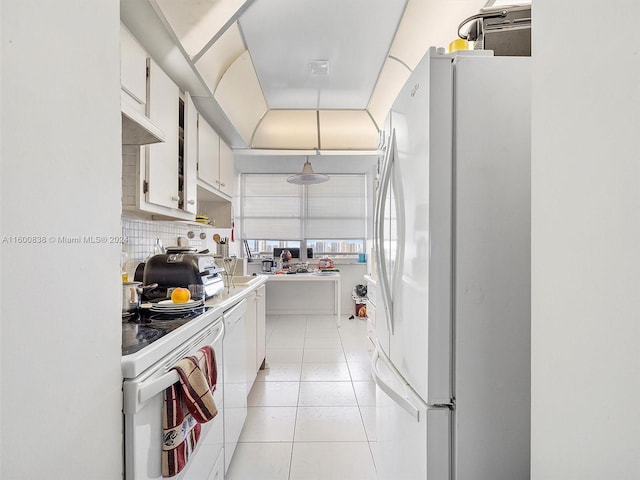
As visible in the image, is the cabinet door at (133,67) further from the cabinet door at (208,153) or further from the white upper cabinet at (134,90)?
the cabinet door at (208,153)

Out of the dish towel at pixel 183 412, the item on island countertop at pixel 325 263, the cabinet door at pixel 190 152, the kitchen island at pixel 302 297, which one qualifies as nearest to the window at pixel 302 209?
the item on island countertop at pixel 325 263

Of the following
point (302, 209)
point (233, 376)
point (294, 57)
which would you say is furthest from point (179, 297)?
point (302, 209)

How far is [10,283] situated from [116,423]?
0.46 m

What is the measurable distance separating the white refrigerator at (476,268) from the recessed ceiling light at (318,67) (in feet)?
8.03

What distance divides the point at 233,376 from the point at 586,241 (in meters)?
1.59

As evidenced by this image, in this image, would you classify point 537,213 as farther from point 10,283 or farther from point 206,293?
point 206,293

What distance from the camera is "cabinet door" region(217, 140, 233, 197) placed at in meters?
3.16

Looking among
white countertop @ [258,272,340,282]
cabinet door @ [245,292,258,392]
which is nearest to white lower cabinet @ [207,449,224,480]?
cabinet door @ [245,292,258,392]

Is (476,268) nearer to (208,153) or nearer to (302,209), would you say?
(208,153)

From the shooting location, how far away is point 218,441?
139cm

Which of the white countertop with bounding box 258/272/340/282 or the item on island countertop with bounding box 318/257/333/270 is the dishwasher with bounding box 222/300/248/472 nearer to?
the white countertop with bounding box 258/272/340/282

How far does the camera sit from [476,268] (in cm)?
94

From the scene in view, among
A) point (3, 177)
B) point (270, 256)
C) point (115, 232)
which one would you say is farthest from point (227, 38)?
point (270, 256)

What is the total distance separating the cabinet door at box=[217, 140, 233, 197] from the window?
1.89m
